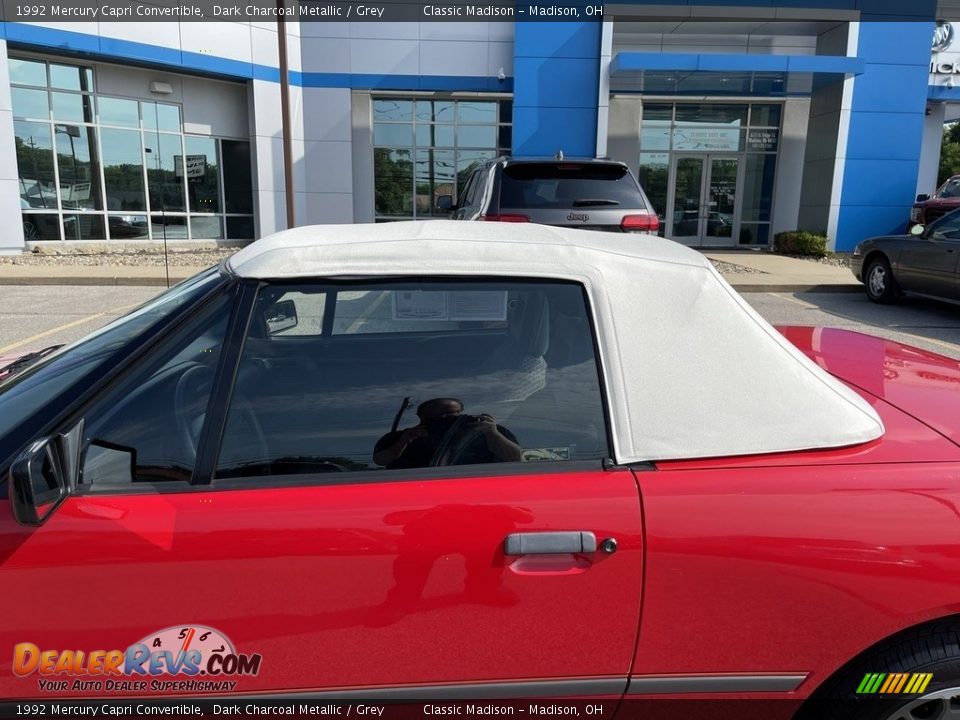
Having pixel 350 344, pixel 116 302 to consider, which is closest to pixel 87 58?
pixel 116 302

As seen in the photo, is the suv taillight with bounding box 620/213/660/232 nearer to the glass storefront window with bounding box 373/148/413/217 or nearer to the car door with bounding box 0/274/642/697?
the car door with bounding box 0/274/642/697

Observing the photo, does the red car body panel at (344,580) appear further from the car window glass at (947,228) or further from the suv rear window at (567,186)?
the car window glass at (947,228)

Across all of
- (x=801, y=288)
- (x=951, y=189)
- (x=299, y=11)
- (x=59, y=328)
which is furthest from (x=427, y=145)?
(x=951, y=189)

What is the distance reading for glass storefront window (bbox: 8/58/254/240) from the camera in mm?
16547

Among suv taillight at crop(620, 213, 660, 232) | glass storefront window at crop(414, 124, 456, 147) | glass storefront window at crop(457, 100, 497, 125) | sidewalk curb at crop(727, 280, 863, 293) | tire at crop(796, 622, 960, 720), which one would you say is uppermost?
glass storefront window at crop(457, 100, 497, 125)

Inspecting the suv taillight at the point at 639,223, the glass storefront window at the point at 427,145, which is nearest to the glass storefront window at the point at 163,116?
the glass storefront window at the point at 427,145

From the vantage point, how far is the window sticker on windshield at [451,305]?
72.9 inches

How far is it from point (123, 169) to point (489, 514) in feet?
64.6

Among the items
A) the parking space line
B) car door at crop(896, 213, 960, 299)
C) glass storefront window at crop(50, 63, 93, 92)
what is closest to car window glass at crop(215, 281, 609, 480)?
the parking space line

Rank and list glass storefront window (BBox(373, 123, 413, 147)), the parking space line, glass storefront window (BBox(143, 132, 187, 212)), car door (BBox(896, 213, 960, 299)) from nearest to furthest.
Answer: the parking space line
car door (BBox(896, 213, 960, 299))
glass storefront window (BBox(143, 132, 187, 212))
glass storefront window (BBox(373, 123, 413, 147))

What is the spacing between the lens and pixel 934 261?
952 cm

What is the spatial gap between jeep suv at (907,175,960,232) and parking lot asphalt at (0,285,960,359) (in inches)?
251

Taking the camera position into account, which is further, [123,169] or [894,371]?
[123,169]

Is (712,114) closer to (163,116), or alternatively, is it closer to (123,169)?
(163,116)
